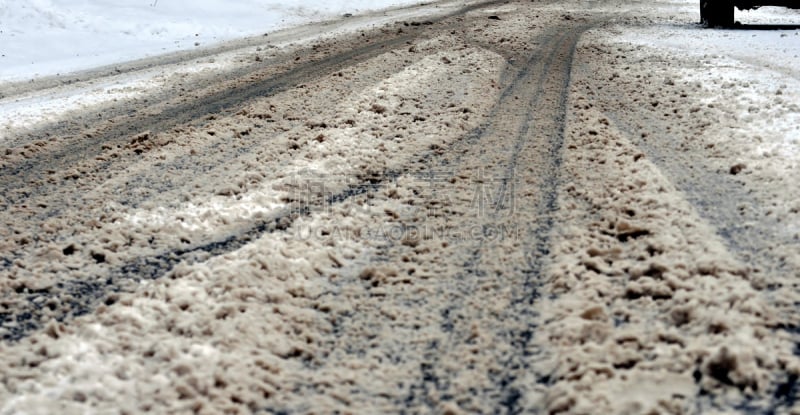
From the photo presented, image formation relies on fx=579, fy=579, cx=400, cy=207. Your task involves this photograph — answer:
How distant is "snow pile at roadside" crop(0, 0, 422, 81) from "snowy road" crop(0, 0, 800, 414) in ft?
16.9

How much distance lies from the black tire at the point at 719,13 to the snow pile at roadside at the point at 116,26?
9.99 metres

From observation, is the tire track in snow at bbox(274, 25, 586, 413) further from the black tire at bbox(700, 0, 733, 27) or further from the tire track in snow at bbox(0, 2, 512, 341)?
the black tire at bbox(700, 0, 733, 27)

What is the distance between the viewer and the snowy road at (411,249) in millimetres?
2449

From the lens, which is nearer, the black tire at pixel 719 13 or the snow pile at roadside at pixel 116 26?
the snow pile at roadside at pixel 116 26

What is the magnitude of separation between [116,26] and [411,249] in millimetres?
13816

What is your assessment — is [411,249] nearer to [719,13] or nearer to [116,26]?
[719,13]

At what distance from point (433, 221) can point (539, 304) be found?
1203 mm

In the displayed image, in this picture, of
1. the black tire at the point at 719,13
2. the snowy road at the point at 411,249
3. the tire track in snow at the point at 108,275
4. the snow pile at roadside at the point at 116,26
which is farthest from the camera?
the black tire at the point at 719,13

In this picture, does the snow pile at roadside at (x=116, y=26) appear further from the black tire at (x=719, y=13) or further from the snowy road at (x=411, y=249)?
the black tire at (x=719, y=13)

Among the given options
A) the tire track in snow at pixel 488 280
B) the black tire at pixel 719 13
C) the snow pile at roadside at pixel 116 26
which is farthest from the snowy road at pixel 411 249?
the black tire at pixel 719 13

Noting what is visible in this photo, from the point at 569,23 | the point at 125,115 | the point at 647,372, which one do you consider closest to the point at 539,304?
the point at 647,372

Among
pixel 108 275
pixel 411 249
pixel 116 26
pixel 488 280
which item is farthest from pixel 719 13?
pixel 116 26

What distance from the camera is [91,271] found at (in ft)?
11.1

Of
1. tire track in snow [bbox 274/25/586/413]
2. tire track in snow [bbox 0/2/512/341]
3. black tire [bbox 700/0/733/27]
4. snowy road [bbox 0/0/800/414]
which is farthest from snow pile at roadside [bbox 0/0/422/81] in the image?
black tire [bbox 700/0/733/27]
